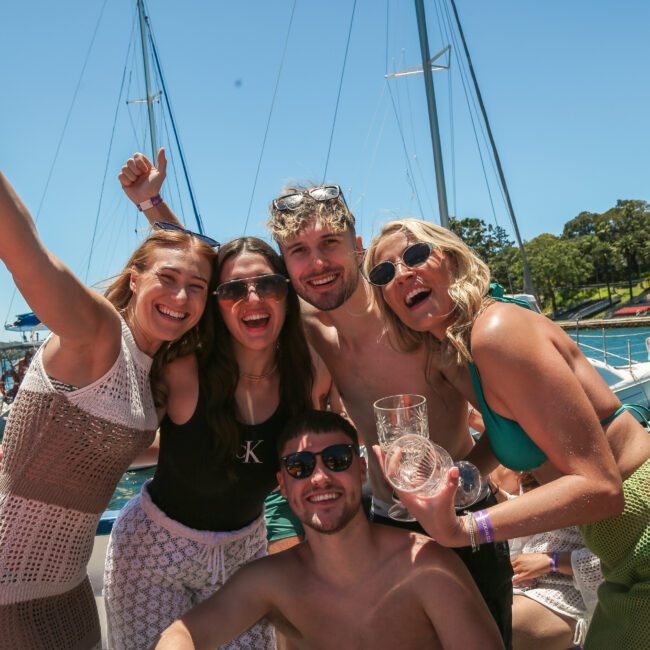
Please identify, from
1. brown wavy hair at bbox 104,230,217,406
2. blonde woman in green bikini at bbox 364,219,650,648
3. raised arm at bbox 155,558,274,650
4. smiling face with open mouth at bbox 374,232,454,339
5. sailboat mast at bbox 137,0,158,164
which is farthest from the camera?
sailboat mast at bbox 137,0,158,164

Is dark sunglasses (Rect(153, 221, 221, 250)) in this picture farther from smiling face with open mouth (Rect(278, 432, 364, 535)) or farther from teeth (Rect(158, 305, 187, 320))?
smiling face with open mouth (Rect(278, 432, 364, 535))

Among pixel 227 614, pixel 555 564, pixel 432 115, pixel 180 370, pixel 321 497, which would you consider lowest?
pixel 555 564

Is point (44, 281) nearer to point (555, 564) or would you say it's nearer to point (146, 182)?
point (146, 182)

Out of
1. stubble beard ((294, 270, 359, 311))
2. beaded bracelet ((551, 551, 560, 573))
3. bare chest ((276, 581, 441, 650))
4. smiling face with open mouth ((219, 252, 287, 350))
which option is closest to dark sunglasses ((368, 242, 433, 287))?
stubble beard ((294, 270, 359, 311))

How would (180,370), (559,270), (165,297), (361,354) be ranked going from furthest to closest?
1. (559,270)
2. (361,354)
3. (180,370)
4. (165,297)

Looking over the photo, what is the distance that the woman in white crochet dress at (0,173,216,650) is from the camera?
6.34 feet

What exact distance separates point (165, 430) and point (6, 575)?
811 millimetres

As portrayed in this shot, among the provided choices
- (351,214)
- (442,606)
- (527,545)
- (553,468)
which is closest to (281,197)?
(351,214)

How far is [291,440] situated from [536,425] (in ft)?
3.37

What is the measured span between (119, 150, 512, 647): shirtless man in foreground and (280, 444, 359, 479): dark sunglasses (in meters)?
0.51

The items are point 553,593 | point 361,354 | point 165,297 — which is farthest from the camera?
point 553,593

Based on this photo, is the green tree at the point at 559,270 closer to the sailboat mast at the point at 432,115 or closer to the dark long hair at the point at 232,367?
the sailboat mast at the point at 432,115

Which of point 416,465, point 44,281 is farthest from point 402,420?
point 44,281

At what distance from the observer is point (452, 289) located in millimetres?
2293
